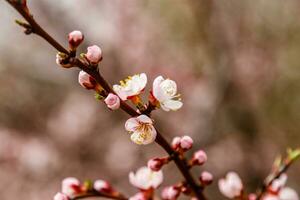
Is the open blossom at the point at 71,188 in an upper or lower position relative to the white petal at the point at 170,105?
upper

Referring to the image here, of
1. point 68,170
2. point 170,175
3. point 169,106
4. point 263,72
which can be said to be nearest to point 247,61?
point 263,72

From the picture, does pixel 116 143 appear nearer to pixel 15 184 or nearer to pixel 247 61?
pixel 15 184

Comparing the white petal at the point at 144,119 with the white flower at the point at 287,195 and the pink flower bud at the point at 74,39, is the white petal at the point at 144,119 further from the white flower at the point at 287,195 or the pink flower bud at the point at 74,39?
the white flower at the point at 287,195

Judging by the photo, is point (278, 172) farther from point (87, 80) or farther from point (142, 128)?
point (87, 80)

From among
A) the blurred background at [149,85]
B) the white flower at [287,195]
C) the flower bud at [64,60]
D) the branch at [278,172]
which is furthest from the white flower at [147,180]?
the blurred background at [149,85]

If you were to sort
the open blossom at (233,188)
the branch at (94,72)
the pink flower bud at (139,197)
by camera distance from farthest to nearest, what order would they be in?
the open blossom at (233,188), the pink flower bud at (139,197), the branch at (94,72)

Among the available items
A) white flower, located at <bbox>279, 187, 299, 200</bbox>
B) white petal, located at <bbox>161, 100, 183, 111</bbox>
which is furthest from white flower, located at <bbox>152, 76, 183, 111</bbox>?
white flower, located at <bbox>279, 187, 299, 200</bbox>
